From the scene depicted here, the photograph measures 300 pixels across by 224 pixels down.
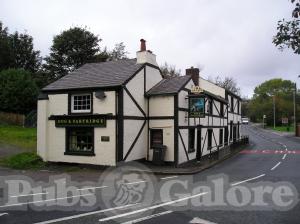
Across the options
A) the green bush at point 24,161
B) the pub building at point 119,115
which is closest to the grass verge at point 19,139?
the green bush at point 24,161

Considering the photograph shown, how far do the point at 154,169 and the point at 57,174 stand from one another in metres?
5.29

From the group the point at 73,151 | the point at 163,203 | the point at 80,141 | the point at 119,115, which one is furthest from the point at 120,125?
the point at 163,203

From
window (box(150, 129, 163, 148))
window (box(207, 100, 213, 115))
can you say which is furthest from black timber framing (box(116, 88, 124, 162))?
window (box(207, 100, 213, 115))

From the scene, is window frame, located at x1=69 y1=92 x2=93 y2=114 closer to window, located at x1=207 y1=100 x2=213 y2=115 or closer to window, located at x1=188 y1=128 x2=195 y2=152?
window, located at x1=188 y1=128 x2=195 y2=152

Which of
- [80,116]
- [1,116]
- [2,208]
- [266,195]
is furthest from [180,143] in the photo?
[1,116]

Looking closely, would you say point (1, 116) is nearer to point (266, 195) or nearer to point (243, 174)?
point (243, 174)

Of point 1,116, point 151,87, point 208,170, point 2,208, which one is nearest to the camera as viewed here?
point 2,208

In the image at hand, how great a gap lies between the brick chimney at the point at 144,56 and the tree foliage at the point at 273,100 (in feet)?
237

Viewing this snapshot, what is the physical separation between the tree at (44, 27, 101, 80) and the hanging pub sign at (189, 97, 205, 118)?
33648 millimetres

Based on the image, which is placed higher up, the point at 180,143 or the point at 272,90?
the point at 272,90

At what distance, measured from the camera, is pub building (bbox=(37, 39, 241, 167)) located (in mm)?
21047

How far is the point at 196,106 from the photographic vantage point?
24.2m

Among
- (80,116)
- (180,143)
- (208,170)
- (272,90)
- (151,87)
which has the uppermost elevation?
(272,90)

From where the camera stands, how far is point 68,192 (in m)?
13.7
